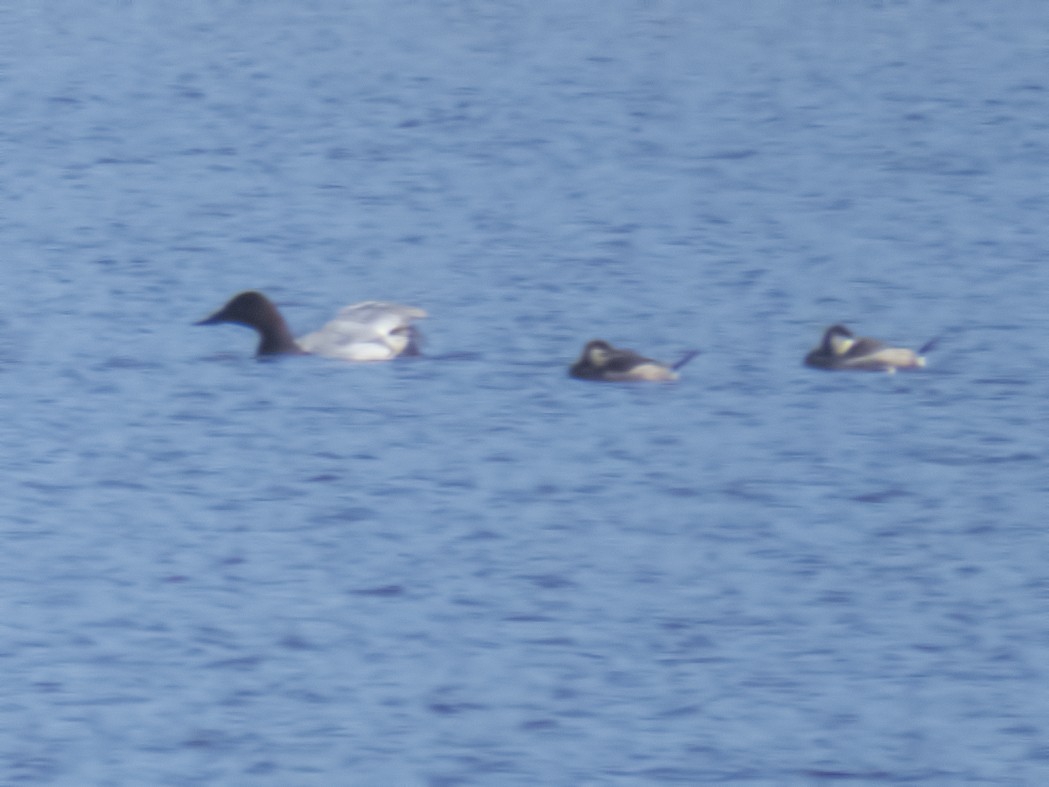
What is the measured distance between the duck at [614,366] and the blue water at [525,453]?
0.26ft

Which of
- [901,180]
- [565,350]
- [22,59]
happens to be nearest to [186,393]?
[565,350]

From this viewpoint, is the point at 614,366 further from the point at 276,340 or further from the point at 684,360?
the point at 276,340

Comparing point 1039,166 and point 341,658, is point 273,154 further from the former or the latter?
point 341,658

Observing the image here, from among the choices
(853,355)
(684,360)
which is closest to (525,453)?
(684,360)

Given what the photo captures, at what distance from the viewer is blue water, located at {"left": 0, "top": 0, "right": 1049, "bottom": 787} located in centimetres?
761

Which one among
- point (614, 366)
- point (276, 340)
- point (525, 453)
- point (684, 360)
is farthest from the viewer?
point (276, 340)

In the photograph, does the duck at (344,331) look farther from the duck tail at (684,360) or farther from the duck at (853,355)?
the duck at (853,355)

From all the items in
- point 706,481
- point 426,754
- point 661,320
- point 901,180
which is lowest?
point 426,754

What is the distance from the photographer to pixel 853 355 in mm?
12062

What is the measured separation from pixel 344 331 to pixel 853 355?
271cm

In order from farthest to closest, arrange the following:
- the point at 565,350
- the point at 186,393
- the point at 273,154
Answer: the point at 273,154, the point at 565,350, the point at 186,393

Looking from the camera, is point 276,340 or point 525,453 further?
point 276,340

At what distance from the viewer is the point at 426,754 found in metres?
7.32

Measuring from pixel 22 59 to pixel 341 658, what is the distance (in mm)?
17678
